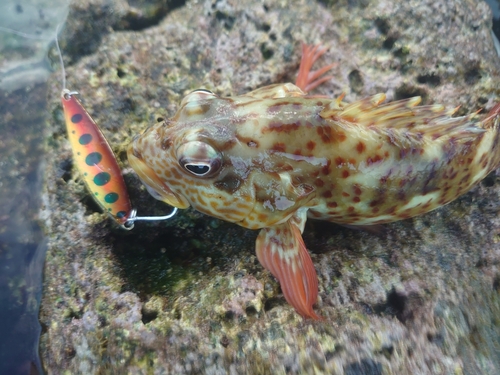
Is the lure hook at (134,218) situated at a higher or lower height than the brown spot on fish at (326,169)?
higher

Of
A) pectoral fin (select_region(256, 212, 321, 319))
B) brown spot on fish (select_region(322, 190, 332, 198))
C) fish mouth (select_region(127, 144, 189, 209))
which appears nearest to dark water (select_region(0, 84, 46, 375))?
fish mouth (select_region(127, 144, 189, 209))

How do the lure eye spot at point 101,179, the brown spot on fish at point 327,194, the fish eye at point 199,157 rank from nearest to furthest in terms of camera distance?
the fish eye at point 199,157 → the brown spot on fish at point 327,194 → the lure eye spot at point 101,179

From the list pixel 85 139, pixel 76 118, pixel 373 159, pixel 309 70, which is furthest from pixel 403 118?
pixel 76 118

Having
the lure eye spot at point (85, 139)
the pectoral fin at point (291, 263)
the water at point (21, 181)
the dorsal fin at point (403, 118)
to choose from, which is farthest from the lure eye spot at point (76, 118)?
the dorsal fin at point (403, 118)

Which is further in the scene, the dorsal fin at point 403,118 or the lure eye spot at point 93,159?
the lure eye spot at point 93,159

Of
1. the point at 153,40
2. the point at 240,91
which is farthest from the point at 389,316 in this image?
the point at 153,40

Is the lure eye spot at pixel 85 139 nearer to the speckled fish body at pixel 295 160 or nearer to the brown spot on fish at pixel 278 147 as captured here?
the speckled fish body at pixel 295 160

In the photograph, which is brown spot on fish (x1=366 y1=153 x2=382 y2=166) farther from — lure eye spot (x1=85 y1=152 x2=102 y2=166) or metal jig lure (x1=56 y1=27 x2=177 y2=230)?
lure eye spot (x1=85 y1=152 x2=102 y2=166)

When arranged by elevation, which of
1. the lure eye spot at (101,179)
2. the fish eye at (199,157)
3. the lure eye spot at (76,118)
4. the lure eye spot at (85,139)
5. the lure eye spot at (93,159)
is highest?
the lure eye spot at (76,118)
